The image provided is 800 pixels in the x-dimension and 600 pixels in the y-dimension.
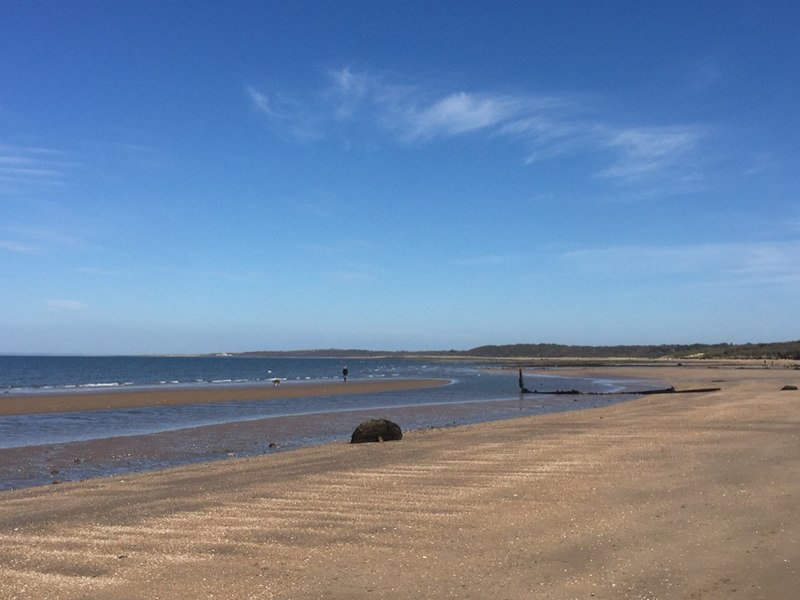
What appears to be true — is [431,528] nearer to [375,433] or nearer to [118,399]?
[375,433]

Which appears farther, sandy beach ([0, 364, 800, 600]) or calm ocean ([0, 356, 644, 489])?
calm ocean ([0, 356, 644, 489])

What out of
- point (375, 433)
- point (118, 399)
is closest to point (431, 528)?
point (375, 433)

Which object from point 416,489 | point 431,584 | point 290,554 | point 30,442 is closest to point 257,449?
point 30,442

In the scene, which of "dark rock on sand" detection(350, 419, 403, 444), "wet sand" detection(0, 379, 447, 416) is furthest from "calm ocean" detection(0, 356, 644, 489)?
"dark rock on sand" detection(350, 419, 403, 444)

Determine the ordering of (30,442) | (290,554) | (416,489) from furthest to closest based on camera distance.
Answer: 1. (30,442)
2. (416,489)
3. (290,554)

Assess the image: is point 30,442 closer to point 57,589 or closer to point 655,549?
point 57,589

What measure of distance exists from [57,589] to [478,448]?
35.1 feet

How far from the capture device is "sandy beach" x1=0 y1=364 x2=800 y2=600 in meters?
6.46

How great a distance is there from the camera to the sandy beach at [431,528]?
6.46 m

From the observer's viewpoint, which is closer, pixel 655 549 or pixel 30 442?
pixel 655 549

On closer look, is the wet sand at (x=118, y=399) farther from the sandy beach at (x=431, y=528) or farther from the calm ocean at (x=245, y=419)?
the sandy beach at (x=431, y=528)

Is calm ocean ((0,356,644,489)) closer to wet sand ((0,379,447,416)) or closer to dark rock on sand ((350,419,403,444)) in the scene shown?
wet sand ((0,379,447,416))

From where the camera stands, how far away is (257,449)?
1981cm

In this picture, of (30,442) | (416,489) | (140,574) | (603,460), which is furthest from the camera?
(30,442)
